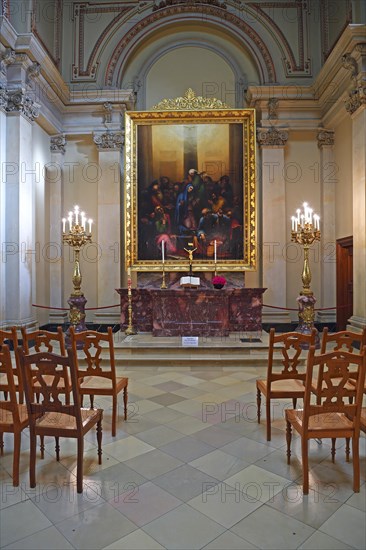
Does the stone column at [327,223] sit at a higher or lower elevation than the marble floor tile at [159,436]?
higher

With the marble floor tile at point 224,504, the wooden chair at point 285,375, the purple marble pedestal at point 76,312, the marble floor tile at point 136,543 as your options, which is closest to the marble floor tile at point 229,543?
the marble floor tile at point 224,504

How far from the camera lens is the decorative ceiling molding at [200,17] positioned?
11.2 m

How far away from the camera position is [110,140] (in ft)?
36.4

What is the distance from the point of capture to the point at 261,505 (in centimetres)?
284

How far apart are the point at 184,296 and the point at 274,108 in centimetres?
605

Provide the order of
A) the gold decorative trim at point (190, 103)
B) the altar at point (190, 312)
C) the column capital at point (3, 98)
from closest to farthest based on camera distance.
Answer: the column capital at point (3, 98) → the altar at point (190, 312) → the gold decorative trim at point (190, 103)

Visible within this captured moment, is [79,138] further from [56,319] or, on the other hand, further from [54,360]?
[54,360]

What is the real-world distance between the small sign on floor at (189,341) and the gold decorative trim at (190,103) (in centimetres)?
627

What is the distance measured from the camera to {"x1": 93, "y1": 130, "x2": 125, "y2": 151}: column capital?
11062 mm

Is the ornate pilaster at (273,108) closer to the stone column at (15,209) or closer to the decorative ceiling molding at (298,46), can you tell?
the decorative ceiling molding at (298,46)

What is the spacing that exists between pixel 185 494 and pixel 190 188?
346 inches

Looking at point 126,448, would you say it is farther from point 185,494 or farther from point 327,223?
point 327,223

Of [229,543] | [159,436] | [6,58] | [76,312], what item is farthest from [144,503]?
[6,58]

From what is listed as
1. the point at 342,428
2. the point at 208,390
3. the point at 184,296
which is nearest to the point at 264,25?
the point at 184,296
